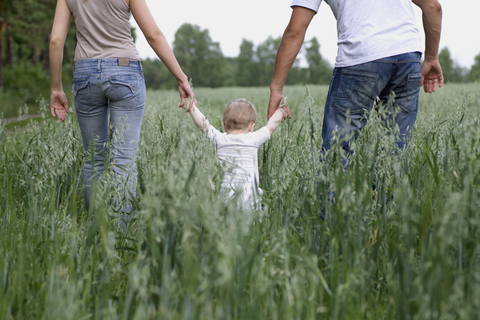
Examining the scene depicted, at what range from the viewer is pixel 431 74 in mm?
2801

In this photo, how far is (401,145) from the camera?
265 cm

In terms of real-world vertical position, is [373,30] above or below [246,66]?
below

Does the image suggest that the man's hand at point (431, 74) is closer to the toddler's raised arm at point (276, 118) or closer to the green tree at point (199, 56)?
the toddler's raised arm at point (276, 118)

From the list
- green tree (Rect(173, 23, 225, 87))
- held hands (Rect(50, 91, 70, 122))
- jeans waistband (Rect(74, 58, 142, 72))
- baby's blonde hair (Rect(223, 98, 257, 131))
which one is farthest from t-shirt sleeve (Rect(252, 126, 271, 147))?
green tree (Rect(173, 23, 225, 87))

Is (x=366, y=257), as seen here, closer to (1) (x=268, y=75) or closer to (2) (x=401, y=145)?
(2) (x=401, y=145)

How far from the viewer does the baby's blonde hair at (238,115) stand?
258 cm

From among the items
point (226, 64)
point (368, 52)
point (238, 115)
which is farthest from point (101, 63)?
point (226, 64)

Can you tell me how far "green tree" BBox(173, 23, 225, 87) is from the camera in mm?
71188

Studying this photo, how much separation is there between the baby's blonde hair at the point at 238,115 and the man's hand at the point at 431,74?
1.20 m

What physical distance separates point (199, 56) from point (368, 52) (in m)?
73.9

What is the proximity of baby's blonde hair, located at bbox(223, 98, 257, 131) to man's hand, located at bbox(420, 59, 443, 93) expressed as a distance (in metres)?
1.20

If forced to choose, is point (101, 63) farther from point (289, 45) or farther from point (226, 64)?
point (226, 64)

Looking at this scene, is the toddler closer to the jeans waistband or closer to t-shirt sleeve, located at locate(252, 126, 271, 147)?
t-shirt sleeve, located at locate(252, 126, 271, 147)

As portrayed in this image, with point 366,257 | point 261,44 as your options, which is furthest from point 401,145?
point 261,44
